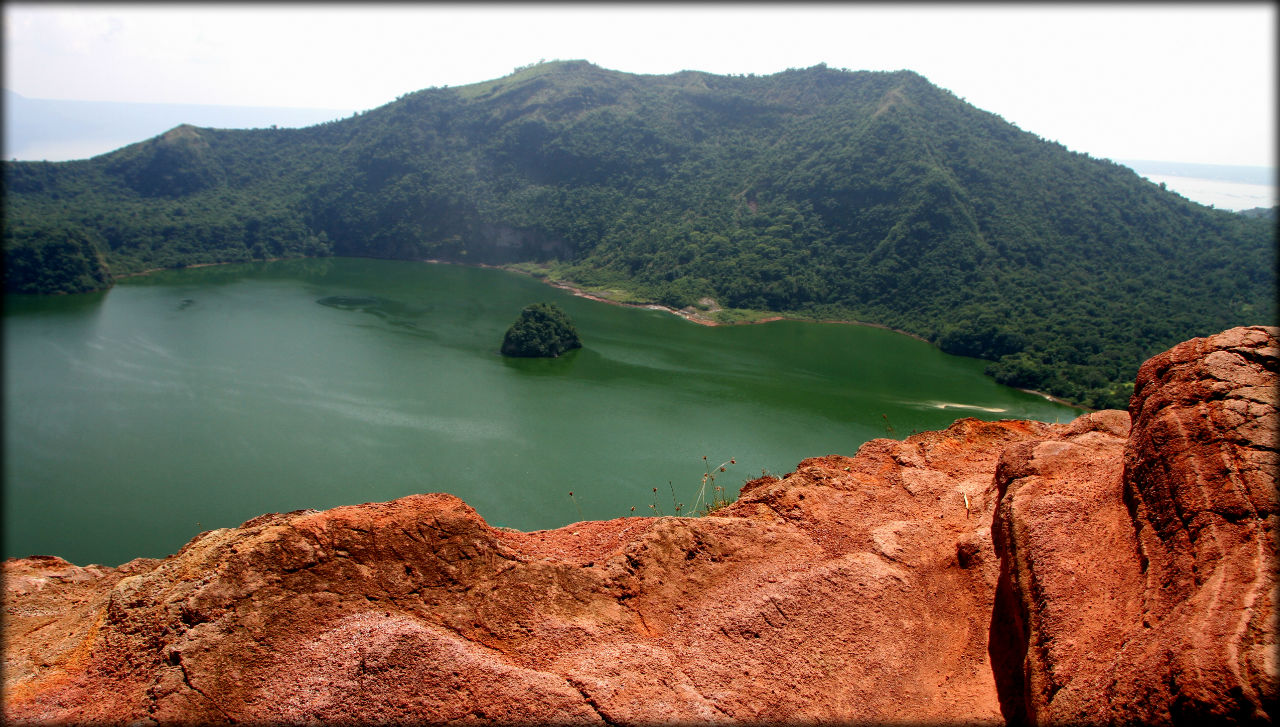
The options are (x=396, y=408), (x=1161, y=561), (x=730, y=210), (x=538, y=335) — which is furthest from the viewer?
(x=730, y=210)

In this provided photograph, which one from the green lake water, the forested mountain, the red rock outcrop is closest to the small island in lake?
the green lake water

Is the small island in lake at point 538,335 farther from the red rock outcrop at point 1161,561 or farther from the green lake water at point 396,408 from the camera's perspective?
the red rock outcrop at point 1161,561

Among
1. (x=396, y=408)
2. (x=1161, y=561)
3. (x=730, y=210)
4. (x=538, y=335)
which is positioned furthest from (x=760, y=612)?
(x=730, y=210)

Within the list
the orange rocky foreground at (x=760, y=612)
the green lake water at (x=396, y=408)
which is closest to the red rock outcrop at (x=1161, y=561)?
the orange rocky foreground at (x=760, y=612)

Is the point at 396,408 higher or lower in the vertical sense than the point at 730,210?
lower

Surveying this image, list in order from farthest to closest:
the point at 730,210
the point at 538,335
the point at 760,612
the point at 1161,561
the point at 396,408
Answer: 1. the point at 730,210
2. the point at 538,335
3. the point at 396,408
4. the point at 760,612
5. the point at 1161,561

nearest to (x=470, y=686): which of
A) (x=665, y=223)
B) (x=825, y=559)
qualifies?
(x=825, y=559)

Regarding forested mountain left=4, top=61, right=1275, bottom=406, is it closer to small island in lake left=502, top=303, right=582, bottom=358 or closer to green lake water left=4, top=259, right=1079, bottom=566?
green lake water left=4, top=259, right=1079, bottom=566

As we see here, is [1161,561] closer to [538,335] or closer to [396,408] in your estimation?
[396,408]
